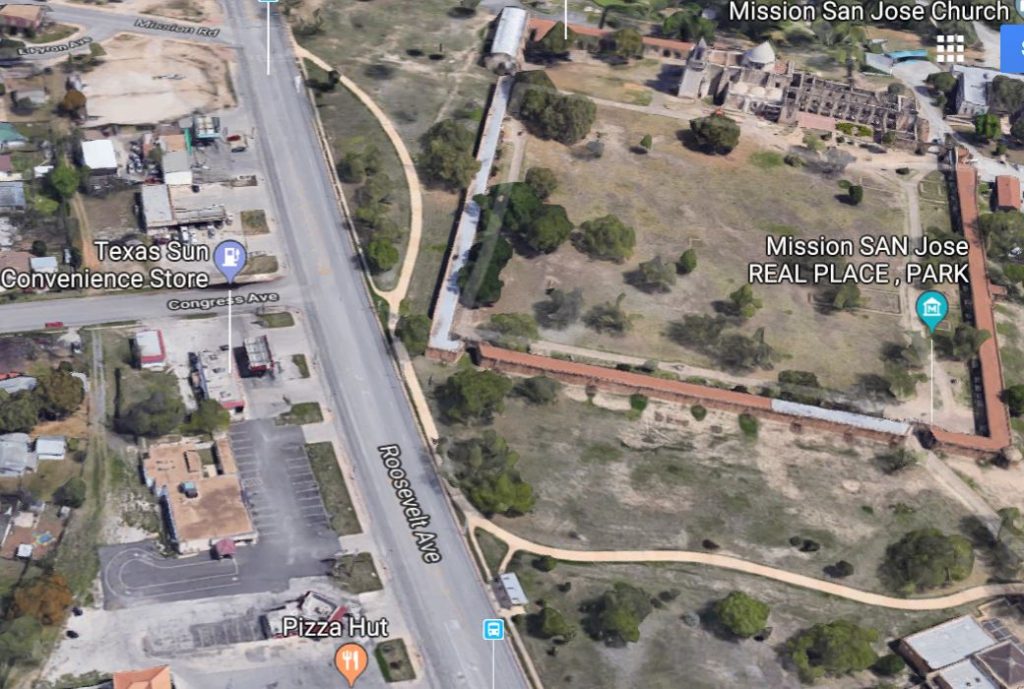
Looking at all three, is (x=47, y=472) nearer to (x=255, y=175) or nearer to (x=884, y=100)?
(x=255, y=175)

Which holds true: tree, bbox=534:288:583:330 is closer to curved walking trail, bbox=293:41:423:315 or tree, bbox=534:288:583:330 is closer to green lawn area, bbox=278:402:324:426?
curved walking trail, bbox=293:41:423:315

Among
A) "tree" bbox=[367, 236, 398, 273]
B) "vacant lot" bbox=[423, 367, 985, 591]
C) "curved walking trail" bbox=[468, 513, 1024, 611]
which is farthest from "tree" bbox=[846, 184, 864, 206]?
"curved walking trail" bbox=[468, 513, 1024, 611]

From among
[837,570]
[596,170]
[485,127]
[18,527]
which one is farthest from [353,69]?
[837,570]

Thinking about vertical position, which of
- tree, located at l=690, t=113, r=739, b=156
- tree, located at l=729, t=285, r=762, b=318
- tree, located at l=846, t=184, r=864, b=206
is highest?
tree, located at l=690, t=113, r=739, b=156

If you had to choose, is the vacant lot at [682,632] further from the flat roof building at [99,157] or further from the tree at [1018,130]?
the tree at [1018,130]

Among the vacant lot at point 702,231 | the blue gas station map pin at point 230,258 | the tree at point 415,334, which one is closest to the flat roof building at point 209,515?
the tree at point 415,334
